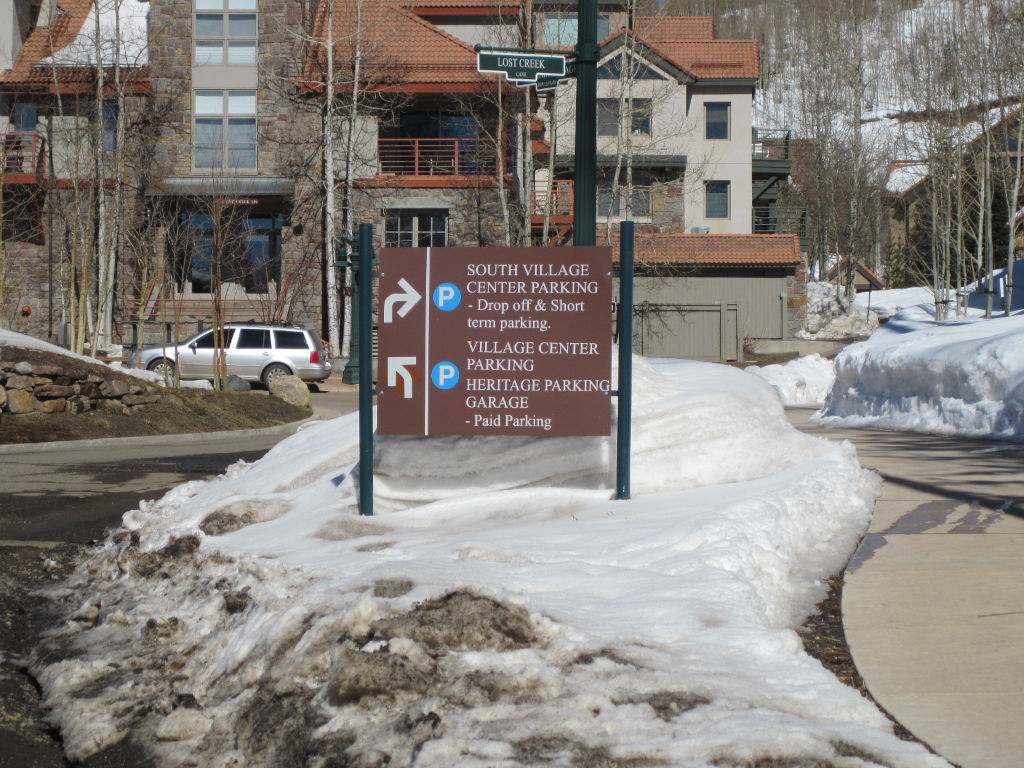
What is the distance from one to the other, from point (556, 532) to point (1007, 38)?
34.1 m

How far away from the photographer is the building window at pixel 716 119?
46.4m

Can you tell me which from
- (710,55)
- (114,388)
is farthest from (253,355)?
(710,55)

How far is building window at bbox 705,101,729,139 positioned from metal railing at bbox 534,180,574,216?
746cm

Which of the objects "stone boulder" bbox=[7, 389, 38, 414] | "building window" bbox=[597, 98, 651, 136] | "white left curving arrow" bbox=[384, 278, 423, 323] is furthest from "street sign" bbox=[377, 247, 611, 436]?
"building window" bbox=[597, 98, 651, 136]

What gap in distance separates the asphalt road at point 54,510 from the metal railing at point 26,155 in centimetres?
2310

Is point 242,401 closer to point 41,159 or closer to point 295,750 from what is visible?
point 295,750

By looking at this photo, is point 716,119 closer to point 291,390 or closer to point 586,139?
point 291,390

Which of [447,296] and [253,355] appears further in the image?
[253,355]

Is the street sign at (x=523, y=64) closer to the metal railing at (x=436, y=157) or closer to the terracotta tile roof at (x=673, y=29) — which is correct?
the metal railing at (x=436, y=157)

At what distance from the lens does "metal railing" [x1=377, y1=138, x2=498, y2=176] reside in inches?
1490

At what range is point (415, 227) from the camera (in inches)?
1476

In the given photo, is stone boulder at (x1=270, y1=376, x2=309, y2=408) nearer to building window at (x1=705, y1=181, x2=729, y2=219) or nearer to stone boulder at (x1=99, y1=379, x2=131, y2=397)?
stone boulder at (x1=99, y1=379, x2=131, y2=397)

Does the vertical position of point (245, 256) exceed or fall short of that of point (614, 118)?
it falls short

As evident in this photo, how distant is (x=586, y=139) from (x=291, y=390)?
54.2 ft
